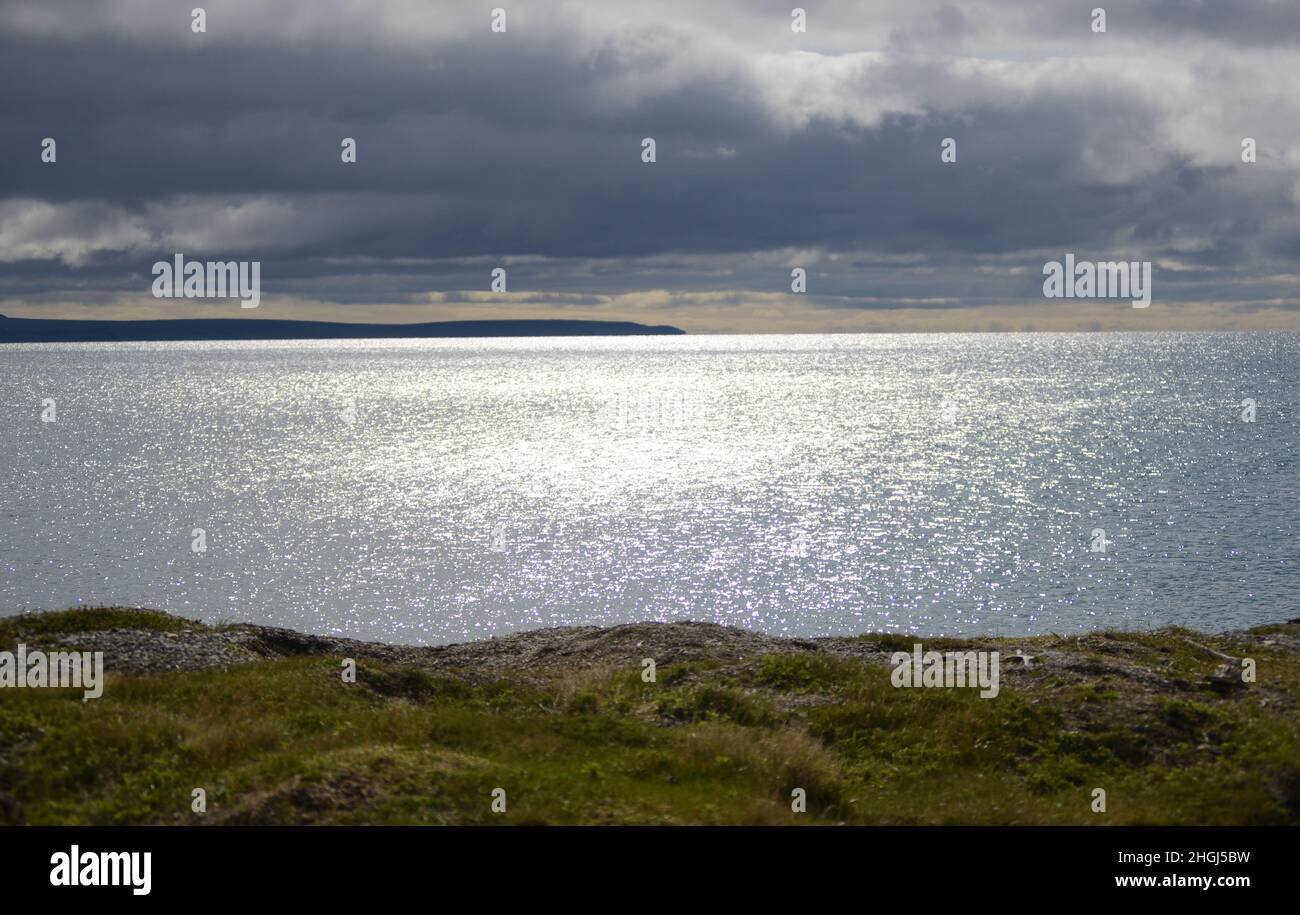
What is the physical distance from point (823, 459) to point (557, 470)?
3623 centimetres

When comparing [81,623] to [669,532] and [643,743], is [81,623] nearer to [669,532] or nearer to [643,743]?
[643,743]

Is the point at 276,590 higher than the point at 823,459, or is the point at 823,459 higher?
the point at 823,459

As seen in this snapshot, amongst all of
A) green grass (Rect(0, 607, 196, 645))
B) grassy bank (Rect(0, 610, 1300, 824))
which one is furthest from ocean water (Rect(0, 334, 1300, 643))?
grassy bank (Rect(0, 610, 1300, 824))

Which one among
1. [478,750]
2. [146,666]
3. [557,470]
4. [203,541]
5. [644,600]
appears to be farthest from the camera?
[557,470]

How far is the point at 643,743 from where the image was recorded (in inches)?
953

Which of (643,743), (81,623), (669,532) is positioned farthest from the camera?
(669,532)

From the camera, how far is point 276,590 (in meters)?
72.7

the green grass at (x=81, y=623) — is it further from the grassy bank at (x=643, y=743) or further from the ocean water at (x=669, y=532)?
the ocean water at (x=669, y=532)

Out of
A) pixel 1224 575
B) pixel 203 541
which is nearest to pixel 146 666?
pixel 203 541

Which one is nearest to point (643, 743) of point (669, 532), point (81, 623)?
point (81, 623)

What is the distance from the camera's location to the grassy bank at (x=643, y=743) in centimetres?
1914
